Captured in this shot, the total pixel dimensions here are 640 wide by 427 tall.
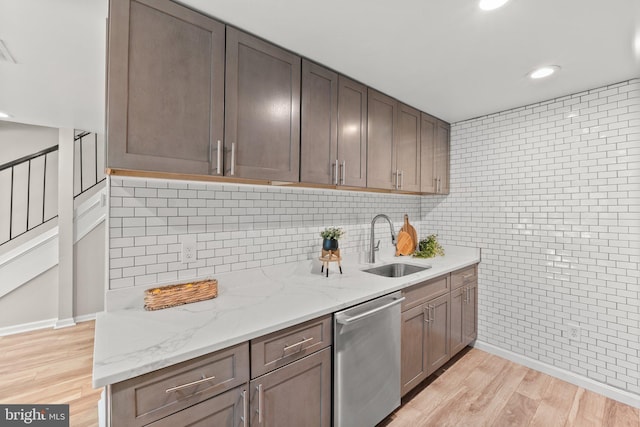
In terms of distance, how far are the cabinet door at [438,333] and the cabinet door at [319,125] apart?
129 centimetres

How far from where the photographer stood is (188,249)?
64.1 inches

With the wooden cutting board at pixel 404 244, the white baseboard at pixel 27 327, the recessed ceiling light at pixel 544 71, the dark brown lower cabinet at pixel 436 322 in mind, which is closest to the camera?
the recessed ceiling light at pixel 544 71

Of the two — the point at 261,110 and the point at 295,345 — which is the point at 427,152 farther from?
the point at 295,345

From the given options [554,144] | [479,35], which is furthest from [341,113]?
[554,144]

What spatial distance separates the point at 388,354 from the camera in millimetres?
1736

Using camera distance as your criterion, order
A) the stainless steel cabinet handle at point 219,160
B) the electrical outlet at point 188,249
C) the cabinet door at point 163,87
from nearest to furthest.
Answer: the cabinet door at point 163,87 < the stainless steel cabinet handle at point 219,160 < the electrical outlet at point 188,249

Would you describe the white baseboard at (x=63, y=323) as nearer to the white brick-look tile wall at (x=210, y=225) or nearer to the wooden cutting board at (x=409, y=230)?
the white brick-look tile wall at (x=210, y=225)

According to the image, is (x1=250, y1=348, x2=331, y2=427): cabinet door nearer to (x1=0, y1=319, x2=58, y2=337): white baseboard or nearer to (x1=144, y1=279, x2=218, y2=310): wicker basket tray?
(x1=144, y1=279, x2=218, y2=310): wicker basket tray

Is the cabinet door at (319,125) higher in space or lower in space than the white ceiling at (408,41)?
lower

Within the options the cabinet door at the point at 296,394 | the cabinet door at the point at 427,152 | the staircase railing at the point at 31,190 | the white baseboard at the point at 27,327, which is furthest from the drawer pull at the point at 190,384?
the staircase railing at the point at 31,190

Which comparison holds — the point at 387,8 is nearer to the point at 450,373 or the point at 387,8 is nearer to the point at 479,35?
the point at 479,35

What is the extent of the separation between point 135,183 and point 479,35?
78.6 inches

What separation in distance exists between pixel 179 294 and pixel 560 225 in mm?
2852

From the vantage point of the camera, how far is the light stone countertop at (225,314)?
Answer: 95 centimetres
